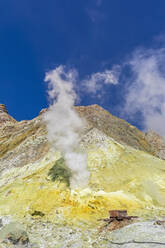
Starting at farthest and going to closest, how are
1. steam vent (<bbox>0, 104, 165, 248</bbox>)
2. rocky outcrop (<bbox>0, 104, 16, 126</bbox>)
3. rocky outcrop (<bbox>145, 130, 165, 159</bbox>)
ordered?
1. rocky outcrop (<bbox>0, 104, 16, 126</bbox>)
2. rocky outcrop (<bbox>145, 130, 165, 159</bbox>)
3. steam vent (<bbox>0, 104, 165, 248</bbox>)

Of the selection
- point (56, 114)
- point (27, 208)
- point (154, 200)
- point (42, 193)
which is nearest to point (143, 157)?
point (154, 200)

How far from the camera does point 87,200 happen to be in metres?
15.4

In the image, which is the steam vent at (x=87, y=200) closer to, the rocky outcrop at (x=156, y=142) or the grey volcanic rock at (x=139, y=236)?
the grey volcanic rock at (x=139, y=236)

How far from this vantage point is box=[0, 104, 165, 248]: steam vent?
9644mm

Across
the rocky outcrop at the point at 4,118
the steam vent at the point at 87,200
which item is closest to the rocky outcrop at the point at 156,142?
the steam vent at the point at 87,200

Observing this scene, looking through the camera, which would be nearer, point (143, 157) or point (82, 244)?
point (82, 244)

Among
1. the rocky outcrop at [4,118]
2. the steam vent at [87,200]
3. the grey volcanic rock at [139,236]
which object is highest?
the rocky outcrop at [4,118]

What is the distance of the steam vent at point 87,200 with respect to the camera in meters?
9.64

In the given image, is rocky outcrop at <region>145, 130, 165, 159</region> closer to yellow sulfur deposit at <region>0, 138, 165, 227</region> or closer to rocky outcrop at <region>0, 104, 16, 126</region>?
yellow sulfur deposit at <region>0, 138, 165, 227</region>

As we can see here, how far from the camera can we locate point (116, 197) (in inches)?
631

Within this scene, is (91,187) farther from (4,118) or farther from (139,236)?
(4,118)

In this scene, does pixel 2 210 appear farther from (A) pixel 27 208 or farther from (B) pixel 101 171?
(B) pixel 101 171

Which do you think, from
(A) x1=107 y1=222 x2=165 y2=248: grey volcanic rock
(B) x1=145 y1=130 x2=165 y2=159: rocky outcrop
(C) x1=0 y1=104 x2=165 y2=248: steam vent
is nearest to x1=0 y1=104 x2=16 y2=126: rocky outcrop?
(C) x1=0 y1=104 x2=165 y2=248: steam vent

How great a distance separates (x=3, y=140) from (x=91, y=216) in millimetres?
34074
